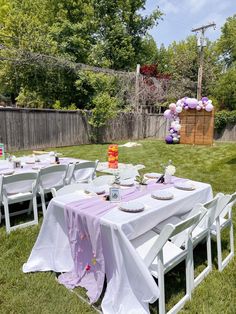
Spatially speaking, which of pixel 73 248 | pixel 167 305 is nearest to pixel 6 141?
pixel 73 248

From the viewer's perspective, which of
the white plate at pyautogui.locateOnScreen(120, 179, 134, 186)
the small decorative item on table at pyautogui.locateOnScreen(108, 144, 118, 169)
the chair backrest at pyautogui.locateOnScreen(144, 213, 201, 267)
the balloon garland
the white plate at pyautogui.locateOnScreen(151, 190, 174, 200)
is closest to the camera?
the chair backrest at pyautogui.locateOnScreen(144, 213, 201, 267)

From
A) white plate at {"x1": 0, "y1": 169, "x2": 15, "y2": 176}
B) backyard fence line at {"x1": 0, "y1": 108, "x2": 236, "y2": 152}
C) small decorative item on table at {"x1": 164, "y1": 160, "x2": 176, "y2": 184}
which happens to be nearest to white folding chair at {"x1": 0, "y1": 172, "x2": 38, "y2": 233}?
white plate at {"x1": 0, "y1": 169, "x2": 15, "y2": 176}

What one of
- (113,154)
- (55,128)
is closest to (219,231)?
(113,154)

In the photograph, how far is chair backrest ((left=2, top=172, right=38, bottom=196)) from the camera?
3.45 metres

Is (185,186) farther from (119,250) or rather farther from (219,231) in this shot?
(119,250)

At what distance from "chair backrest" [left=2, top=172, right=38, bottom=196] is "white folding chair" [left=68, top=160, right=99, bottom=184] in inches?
27.0

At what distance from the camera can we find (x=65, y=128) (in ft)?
39.3

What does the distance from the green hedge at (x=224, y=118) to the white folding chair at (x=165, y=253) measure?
13404mm

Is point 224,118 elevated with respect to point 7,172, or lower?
elevated

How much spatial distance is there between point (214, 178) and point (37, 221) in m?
4.27

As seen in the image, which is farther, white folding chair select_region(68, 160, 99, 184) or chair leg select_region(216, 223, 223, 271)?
white folding chair select_region(68, 160, 99, 184)

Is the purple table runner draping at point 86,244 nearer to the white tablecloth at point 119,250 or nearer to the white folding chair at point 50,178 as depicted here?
the white tablecloth at point 119,250

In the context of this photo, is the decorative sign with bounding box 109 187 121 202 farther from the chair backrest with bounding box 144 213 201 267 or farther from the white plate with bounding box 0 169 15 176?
the white plate with bounding box 0 169 15 176

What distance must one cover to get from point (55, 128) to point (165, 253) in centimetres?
1008
